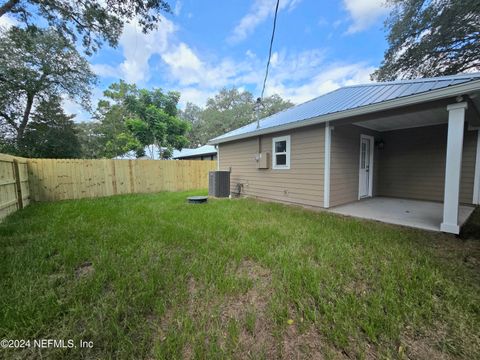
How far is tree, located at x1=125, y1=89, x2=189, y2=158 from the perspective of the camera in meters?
13.7

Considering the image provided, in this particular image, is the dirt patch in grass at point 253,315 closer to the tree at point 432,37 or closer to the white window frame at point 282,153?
the white window frame at point 282,153

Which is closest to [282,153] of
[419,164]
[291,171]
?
[291,171]

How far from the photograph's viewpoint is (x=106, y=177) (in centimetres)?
778

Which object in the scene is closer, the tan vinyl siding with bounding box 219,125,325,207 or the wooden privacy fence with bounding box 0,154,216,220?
the wooden privacy fence with bounding box 0,154,216,220

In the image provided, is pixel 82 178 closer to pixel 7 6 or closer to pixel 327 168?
pixel 7 6

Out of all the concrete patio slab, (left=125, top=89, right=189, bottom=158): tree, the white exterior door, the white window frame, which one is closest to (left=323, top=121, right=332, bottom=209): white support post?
the concrete patio slab

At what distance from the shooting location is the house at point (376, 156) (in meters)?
3.77

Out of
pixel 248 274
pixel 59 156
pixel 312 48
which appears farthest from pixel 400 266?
pixel 59 156

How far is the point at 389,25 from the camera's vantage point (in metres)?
8.39

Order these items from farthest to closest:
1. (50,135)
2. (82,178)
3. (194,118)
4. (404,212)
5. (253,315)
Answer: (194,118) < (50,135) < (82,178) < (404,212) < (253,315)

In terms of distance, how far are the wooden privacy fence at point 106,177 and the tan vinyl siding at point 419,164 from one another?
26.7 ft

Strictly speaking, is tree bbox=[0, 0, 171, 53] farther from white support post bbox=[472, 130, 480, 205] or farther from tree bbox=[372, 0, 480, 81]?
tree bbox=[372, 0, 480, 81]

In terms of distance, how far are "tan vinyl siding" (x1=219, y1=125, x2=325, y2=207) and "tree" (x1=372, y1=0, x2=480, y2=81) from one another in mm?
7343

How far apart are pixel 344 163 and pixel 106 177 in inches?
336
